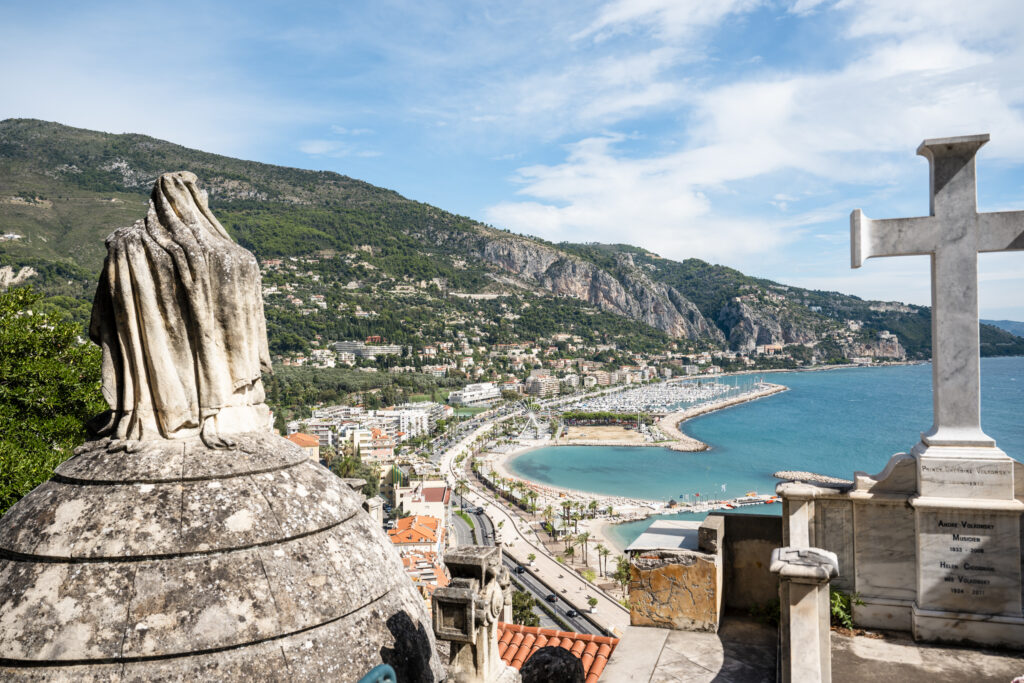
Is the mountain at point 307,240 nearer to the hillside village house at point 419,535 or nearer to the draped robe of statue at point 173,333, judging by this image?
the hillside village house at point 419,535

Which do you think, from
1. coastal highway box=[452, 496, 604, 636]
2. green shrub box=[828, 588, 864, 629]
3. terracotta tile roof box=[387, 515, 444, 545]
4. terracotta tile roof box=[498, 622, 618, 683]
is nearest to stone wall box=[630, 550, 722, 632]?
green shrub box=[828, 588, 864, 629]

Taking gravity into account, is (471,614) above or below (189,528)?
below

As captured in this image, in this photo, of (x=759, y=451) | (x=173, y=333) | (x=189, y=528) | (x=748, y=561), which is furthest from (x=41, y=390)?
(x=759, y=451)

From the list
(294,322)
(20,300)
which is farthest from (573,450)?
(20,300)

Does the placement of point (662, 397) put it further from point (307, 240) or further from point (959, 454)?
point (959, 454)

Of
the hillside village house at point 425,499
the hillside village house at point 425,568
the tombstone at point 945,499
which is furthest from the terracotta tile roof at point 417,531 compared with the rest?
the tombstone at point 945,499

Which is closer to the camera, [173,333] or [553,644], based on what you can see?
[173,333]

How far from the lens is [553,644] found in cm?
767

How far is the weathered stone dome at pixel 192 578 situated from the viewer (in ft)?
9.22

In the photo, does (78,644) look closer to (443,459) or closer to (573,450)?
(443,459)

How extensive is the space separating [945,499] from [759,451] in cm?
8476

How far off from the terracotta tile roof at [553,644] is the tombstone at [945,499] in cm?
357

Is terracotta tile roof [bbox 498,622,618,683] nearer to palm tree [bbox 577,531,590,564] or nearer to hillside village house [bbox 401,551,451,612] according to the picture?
hillside village house [bbox 401,551,451,612]

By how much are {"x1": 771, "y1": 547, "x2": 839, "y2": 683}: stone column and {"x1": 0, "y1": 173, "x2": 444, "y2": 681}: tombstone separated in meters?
1.96
